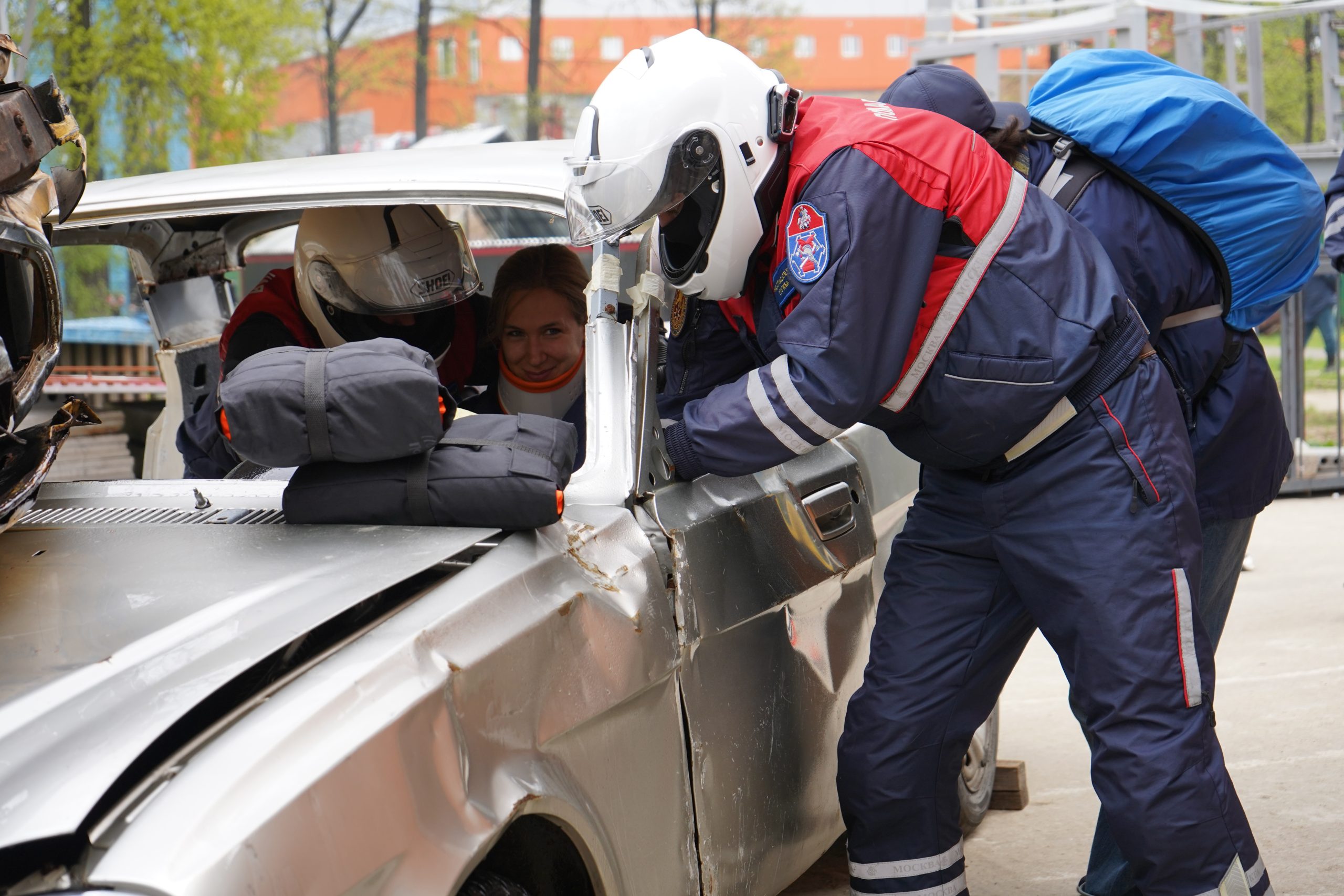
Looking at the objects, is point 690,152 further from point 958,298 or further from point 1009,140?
point 1009,140

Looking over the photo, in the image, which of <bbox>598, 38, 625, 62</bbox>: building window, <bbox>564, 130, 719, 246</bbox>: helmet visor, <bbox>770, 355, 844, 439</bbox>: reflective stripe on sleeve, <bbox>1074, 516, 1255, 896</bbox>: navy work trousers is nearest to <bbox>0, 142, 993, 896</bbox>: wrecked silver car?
<bbox>564, 130, 719, 246</bbox>: helmet visor

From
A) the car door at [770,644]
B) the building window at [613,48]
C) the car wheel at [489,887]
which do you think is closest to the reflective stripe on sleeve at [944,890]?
the car door at [770,644]

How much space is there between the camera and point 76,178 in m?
2.29

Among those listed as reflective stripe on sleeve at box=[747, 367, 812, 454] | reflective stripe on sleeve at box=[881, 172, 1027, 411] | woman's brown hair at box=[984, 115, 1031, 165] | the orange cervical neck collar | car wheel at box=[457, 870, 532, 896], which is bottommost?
car wheel at box=[457, 870, 532, 896]

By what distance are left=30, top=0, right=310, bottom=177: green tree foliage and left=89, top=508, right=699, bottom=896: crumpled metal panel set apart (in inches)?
477

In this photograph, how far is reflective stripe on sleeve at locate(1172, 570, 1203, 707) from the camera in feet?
7.82

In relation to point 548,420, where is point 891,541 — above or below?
below

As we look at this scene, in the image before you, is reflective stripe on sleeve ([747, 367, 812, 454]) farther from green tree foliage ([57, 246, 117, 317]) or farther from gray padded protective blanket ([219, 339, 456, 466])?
green tree foliage ([57, 246, 117, 317])

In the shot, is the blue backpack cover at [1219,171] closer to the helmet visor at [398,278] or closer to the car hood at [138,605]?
the helmet visor at [398,278]

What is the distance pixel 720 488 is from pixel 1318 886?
1.88 meters

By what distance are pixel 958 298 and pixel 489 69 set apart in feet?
87.0

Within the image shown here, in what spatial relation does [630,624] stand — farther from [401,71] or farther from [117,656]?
[401,71]

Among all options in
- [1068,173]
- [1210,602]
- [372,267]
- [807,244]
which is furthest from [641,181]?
[1210,602]

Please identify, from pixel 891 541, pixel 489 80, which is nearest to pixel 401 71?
pixel 489 80
